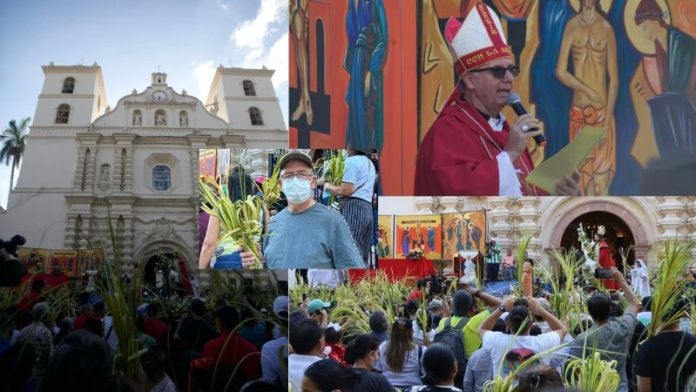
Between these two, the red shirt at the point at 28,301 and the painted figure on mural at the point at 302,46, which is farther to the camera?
the painted figure on mural at the point at 302,46

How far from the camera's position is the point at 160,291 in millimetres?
5859

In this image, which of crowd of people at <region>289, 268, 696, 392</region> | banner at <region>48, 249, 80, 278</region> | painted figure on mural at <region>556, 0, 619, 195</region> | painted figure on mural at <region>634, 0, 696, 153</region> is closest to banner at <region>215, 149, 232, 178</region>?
crowd of people at <region>289, 268, 696, 392</region>

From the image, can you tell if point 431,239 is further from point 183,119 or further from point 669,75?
point 669,75

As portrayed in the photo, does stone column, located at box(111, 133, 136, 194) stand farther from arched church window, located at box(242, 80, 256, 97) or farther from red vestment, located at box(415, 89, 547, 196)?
red vestment, located at box(415, 89, 547, 196)

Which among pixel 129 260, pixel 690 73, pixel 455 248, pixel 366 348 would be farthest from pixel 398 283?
pixel 690 73

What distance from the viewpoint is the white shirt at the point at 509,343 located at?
4836mm

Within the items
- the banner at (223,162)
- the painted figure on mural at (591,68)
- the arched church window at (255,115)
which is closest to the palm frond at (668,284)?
the painted figure on mural at (591,68)

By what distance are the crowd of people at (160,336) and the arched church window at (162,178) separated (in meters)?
1.09

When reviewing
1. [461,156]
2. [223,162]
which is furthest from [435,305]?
[461,156]

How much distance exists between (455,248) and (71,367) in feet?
10.3

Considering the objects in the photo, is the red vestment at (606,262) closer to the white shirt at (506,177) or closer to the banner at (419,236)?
the white shirt at (506,177)

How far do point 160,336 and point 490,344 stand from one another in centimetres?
213

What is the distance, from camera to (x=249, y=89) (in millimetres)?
6609

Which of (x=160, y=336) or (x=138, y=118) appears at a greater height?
(x=138, y=118)
